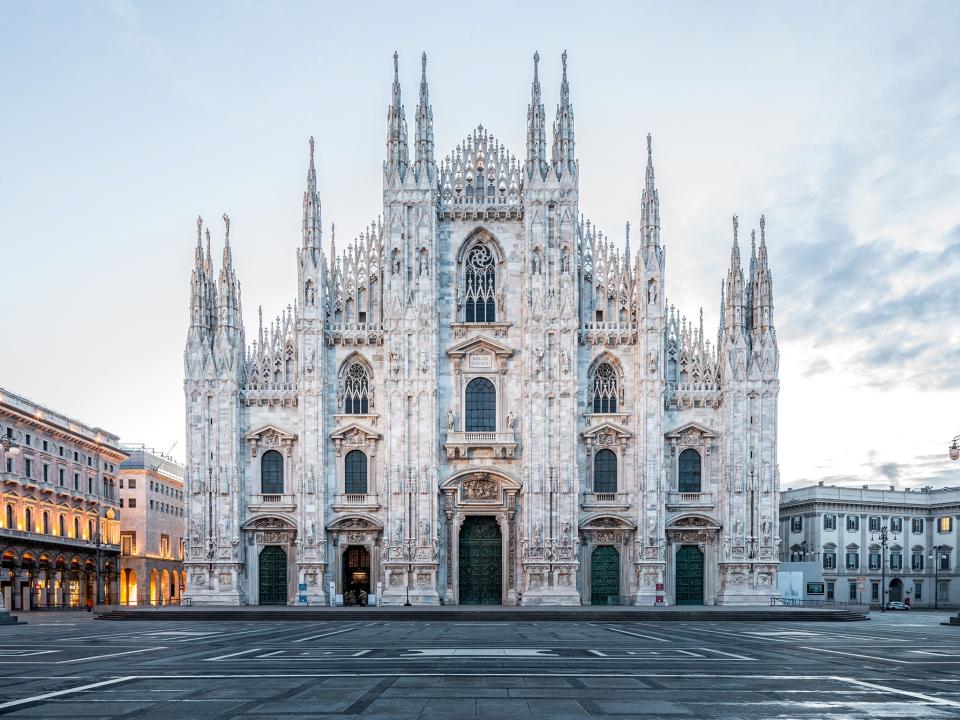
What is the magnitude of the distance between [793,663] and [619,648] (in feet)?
18.1

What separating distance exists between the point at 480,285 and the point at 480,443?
30.8 ft

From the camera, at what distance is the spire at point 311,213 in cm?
5356

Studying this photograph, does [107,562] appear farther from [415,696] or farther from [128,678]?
[415,696]

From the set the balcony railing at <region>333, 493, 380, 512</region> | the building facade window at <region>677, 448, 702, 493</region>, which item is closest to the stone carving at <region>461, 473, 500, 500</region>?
the balcony railing at <region>333, 493, 380, 512</region>

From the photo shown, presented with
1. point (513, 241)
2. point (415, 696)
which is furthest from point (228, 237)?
point (415, 696)

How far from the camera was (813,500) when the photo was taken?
9338cm

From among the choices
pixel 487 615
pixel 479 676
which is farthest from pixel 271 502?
pixel 479 676

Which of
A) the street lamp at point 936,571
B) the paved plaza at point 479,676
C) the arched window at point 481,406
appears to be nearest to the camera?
the paved plaza at point 479,676

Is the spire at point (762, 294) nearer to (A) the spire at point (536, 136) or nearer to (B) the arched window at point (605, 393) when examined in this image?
(B) the arched window at point (605, 393)

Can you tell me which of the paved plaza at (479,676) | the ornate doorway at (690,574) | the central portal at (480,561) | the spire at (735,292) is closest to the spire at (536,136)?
the spire at (735,292)

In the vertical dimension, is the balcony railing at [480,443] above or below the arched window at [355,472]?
above

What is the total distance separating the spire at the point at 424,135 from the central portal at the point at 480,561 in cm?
2030

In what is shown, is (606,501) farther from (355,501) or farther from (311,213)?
(311,213)

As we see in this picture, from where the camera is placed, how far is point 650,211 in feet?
174
